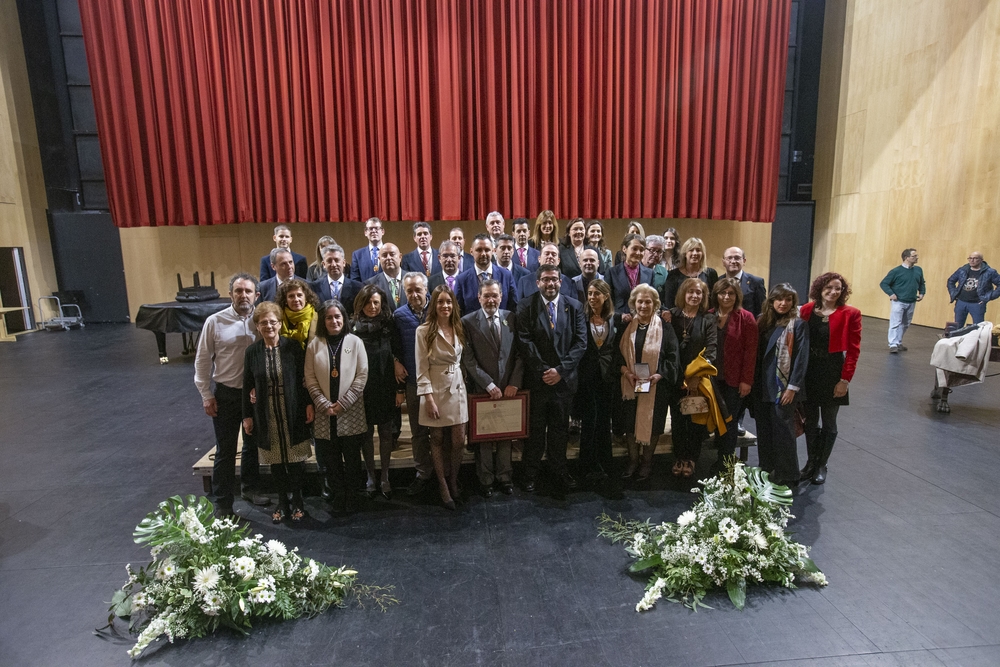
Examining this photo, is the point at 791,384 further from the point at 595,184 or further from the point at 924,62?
the point at 924,62

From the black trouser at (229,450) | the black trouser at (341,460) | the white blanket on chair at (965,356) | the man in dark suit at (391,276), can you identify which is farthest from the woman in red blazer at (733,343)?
the black trouser at (229,450)

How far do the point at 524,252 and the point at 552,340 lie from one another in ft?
5.56

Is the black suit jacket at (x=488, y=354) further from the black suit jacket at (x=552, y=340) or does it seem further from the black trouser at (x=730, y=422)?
the black trouser at (x=730, y=422)

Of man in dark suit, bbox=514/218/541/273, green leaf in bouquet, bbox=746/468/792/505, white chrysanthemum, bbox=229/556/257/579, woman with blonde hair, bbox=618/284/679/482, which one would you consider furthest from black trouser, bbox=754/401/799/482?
white chrysanthemum, bbox=229/556/257/579

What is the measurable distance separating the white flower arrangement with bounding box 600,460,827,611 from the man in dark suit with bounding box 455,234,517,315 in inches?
77.7

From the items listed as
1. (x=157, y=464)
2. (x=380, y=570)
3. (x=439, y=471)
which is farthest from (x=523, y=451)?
(x=157, y=464)

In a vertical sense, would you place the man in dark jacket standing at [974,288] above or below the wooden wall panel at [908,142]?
below

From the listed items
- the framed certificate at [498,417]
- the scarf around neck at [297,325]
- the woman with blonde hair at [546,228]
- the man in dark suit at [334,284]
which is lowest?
the framed certificate at [498,417]

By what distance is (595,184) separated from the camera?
1105 centimetres

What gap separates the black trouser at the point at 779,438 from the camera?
3.69 meters

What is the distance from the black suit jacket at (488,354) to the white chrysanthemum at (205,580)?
174cm

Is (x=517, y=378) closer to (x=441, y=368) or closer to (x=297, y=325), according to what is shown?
(x=441, y=368)

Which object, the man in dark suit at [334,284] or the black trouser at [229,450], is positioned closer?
the black trouser at [229,450]

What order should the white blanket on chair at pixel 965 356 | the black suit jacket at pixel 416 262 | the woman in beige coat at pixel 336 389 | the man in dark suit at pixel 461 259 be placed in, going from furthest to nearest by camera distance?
1. the black suit jacket at pixel 416 262
2. the white blanket on chair at pixel 965 356
3. the man in dark suit at pixel 461 259
4. the woman in beige coat at pixel 336 389
